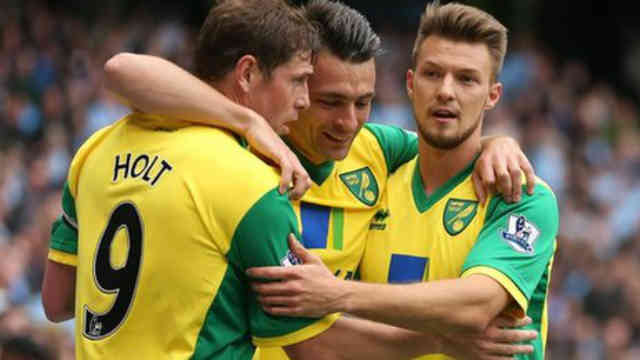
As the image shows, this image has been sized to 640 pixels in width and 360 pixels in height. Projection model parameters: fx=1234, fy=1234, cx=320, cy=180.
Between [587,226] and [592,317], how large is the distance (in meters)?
1.82

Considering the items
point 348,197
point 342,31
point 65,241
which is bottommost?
point 65,241

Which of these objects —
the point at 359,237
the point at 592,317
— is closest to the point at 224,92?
the point at 359,237

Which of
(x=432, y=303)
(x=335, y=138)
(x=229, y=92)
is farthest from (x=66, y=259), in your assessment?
(x=432, y=303)

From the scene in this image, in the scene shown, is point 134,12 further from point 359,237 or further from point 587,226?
point 359,237

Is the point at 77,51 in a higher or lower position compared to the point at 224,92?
higher

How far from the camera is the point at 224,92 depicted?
166 inches

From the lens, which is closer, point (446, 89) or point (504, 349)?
point (504, 349)

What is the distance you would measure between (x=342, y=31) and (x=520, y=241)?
1.15 m

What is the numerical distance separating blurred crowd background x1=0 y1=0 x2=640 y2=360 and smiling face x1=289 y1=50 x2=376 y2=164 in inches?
125

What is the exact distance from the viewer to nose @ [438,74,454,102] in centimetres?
496

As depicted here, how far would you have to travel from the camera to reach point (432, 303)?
4410 mm

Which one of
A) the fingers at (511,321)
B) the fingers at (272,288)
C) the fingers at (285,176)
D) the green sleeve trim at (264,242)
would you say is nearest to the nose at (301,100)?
the fingers at (285,176)

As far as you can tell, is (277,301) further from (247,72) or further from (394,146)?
(394,146)

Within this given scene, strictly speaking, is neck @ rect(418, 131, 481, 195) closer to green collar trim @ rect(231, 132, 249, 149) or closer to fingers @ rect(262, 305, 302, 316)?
green collar trim @ rect(231, 132, 249, 149)
